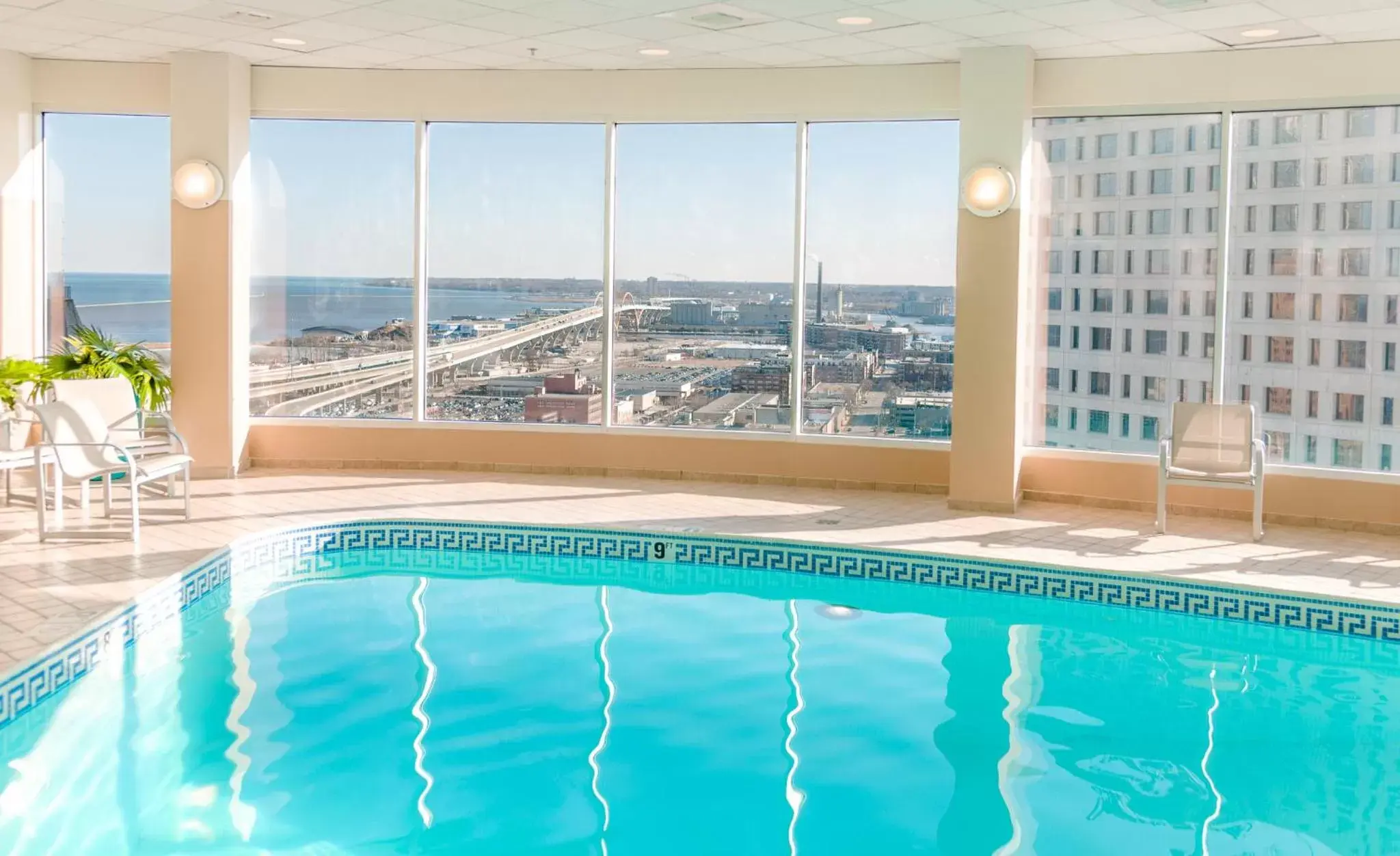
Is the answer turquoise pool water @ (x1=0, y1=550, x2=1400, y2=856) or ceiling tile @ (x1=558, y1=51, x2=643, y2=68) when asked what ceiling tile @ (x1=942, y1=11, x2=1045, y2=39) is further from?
turquoise pool water @ (x1=0, y1=550, x2=1400, y2=856)

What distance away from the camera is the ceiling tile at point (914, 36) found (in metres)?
7.55

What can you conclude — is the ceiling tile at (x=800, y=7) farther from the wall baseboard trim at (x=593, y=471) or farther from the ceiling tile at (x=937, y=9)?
the wall baseboard trim at (x=593, y=471)

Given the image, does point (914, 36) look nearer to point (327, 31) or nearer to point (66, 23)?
point (327, 31)

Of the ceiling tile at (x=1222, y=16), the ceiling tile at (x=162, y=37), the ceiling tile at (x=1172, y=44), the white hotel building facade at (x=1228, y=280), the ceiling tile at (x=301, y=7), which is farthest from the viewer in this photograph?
the ceiling tile at (x=162, y=37)

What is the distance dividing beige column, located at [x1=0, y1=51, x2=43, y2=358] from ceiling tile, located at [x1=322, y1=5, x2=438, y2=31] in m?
3.01

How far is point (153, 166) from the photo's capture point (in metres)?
9.49

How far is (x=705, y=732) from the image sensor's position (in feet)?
15.7

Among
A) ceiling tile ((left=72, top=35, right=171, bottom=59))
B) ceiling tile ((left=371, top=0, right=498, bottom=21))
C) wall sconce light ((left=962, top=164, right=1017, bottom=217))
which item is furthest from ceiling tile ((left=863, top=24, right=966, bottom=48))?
ceiling tile ((left=72, top=35, right=171, bottom=59))

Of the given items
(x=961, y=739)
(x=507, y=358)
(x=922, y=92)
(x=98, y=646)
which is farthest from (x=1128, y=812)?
(x=507, y=358)

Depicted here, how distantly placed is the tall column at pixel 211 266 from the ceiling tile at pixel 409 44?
4.35 ft

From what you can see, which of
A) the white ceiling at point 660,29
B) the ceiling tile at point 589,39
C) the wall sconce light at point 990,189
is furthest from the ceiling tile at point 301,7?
the wall sconce light at point 990,189

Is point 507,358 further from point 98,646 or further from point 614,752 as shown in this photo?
point 614,752

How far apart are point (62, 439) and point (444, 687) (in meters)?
3.50

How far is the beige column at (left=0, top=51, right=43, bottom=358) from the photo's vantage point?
9109 millimetres
